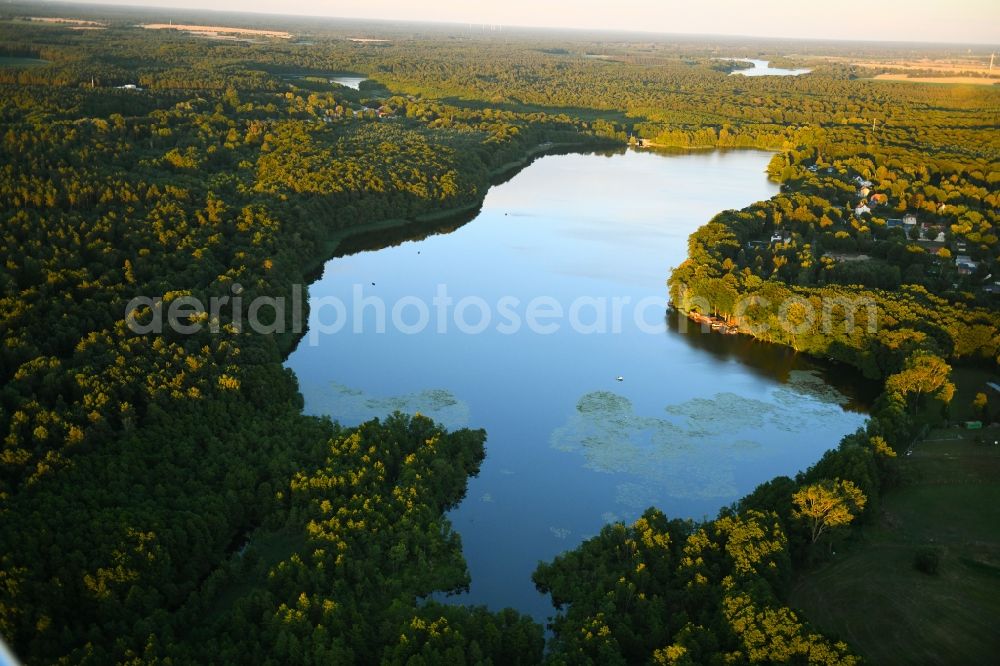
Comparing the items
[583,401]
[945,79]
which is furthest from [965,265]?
[945,79]

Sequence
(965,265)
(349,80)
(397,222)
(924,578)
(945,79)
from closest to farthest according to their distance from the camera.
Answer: (924,578), (965,265), (397,222), (349,80), (945,79)

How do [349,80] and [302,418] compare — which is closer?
[302,418]

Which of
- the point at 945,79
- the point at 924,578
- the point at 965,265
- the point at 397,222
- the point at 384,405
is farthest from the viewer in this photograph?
the point at 945,79

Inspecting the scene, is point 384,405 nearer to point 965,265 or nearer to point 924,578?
point 924,578

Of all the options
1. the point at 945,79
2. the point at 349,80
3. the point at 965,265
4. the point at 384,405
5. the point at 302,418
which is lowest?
the point at 384,405

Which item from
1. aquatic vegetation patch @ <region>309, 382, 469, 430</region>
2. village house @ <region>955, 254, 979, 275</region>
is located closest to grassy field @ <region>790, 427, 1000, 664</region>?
aquatic vegetation patch @ <region>309, 382, 469, 430</region>

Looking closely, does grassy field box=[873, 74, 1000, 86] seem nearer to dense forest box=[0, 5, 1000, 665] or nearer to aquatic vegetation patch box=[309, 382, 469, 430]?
dense forest box=[0, 5, 1000, 665]

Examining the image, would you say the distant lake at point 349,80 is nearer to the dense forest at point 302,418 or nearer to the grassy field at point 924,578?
the dense forest at point 302,418

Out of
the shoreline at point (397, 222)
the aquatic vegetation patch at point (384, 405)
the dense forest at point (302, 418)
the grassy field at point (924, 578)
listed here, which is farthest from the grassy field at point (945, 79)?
the aquatic vegetation patch at point (384, 405)
